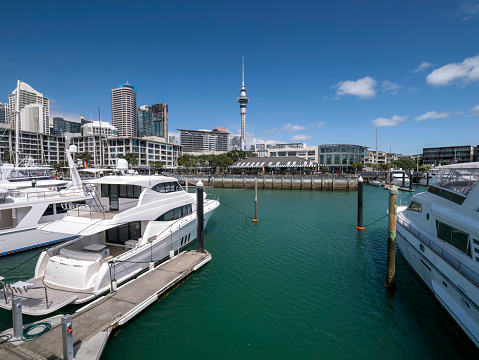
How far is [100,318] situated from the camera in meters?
8.95

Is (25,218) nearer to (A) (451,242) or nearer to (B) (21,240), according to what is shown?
(B) (21,240)

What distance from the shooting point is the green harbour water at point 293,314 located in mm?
8422

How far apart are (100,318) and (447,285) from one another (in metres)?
12.9

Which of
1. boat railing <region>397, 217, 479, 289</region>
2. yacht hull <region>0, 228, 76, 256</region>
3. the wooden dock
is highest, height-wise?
boat railing <region>397, 217, 479, 289</region>

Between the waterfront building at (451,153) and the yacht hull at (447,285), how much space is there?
440ft

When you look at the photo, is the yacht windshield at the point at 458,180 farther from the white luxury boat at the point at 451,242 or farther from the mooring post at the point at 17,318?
the mooring post at the point at 17,318

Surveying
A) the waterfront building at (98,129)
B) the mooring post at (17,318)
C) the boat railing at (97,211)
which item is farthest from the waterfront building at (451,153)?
the waterfront building at (98,129)

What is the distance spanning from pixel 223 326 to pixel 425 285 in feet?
32.7

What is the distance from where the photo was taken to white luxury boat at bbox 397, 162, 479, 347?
8.54 metres

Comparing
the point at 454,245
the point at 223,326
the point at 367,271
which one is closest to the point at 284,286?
the point at 223,326

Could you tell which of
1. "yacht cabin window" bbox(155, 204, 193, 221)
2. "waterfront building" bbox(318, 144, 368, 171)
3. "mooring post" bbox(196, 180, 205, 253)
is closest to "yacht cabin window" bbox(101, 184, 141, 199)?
"yacht cabin window" bbox(155, 204, 193, 221)

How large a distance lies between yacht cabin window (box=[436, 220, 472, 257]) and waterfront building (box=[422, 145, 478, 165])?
135244 millimetres

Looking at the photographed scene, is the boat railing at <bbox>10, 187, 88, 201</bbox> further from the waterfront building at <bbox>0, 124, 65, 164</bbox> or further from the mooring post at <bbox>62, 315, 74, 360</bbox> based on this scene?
the waterfront building at <bbox>0, 124, 65, 164</bbox>

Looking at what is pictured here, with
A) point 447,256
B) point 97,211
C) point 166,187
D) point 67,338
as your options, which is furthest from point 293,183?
point 67,338
